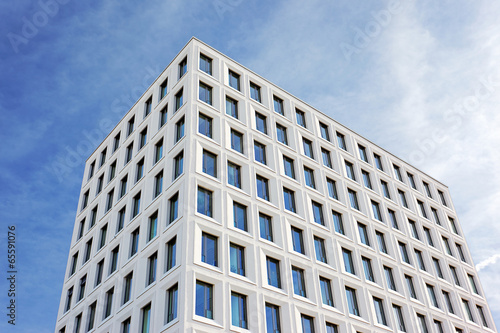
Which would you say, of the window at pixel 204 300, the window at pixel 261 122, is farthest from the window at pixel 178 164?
the window at pixel 204 300

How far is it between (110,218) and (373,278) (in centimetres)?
2033

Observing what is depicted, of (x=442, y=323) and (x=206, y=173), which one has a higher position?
(x=206, y=173)

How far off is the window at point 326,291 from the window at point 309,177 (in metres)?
8.11

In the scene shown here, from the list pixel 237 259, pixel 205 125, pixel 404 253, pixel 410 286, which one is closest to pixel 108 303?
pixel 237 259

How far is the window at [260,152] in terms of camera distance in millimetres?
34834

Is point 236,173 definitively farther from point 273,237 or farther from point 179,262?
point 179,262

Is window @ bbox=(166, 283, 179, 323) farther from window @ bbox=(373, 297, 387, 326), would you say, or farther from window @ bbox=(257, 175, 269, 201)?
window @ bbox=(373, 297, 387, 326)

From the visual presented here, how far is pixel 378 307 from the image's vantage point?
34125 mm

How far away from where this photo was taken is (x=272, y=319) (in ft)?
88.4

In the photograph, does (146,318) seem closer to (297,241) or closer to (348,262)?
(297,241)

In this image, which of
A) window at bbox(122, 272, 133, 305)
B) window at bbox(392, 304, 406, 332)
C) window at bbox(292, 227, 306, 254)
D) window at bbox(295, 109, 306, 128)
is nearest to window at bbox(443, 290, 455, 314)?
window at bbox(392, 304, 406, 332)

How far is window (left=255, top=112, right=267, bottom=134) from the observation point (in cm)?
3716

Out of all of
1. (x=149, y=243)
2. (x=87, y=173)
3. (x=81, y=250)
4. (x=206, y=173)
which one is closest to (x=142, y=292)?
(x=149, y=243)

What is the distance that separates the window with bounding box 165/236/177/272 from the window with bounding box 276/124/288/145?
13.7m
